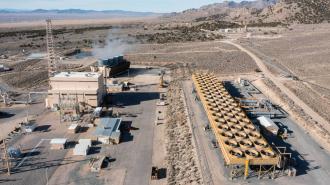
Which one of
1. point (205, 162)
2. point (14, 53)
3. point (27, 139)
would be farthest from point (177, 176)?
point (14, 53)

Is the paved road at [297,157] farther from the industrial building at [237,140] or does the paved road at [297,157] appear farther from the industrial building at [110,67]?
the industrial building at [110,67]

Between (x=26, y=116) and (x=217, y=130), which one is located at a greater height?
(x=217, y=130)

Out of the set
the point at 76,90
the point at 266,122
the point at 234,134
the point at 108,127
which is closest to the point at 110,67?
the point at 76,90

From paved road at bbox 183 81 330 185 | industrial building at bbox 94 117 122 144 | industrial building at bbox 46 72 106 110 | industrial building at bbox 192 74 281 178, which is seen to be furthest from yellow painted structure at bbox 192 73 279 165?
industrial building at bbox 46 72 106 110

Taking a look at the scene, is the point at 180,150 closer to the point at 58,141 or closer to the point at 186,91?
the point at 58,141

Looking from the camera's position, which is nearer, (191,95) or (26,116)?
(26,116)

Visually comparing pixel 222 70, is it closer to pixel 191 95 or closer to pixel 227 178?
pixel 191 95
